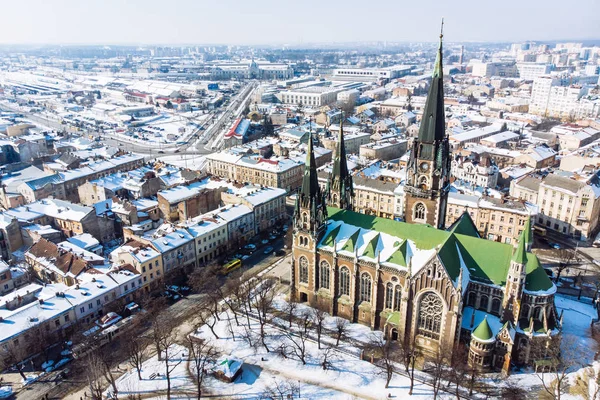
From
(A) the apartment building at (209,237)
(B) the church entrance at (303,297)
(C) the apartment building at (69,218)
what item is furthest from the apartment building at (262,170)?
(B) the church entrance at (303,297)

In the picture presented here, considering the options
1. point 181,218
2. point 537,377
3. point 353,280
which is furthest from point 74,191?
point 537,377

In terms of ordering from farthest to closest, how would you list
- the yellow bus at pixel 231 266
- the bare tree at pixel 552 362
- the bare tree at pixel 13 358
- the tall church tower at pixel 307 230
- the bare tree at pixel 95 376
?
the yellow bus at pixel 231 266 → the tall church tower at pixel 307 230 → the bare tree at pixel 13 358 → the bare tree at pixel 552 362 → the bare tree at pixel 95 376

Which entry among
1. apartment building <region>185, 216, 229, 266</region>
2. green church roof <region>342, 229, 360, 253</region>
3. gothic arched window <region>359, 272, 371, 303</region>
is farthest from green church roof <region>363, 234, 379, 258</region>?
apartment building <region>185, 216, 229, 266</region>

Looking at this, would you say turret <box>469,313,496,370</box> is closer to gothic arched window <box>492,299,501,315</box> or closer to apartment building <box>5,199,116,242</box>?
gothic arched window <box>492,299,501,315</box>

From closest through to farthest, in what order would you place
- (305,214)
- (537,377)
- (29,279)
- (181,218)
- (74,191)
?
1. (537,377)
2. (305,214)
3. (29,279)
4. (181,218)
5. (74,191)

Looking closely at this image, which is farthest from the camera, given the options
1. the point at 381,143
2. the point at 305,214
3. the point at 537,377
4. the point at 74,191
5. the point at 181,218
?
the point at 381,143

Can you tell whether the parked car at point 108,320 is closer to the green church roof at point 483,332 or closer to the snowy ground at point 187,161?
the green church roof at point 483,332

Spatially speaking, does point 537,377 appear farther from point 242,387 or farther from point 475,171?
point 475,171

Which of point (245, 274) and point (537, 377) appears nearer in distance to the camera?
point (537, 377)
